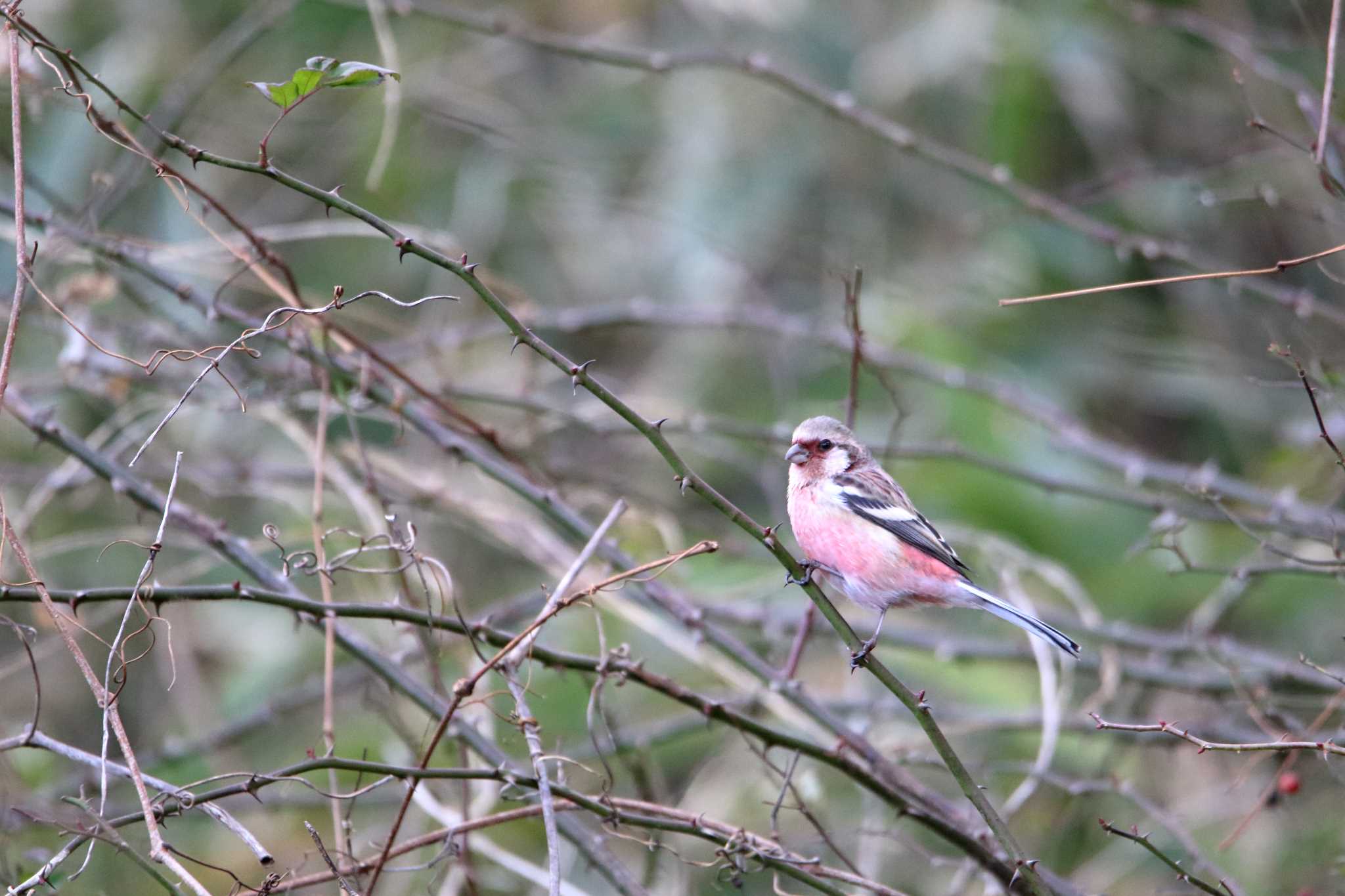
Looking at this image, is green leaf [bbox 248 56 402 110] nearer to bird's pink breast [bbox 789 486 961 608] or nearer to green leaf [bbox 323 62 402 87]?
green leaf [bbox 323 62 402 87]

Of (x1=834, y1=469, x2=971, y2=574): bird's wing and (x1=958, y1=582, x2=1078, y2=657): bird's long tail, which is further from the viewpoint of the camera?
(x1=834, y1=469, x2=971, y2=574): bird's wing

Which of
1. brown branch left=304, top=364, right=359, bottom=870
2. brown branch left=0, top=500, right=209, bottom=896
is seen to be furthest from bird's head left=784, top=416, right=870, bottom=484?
brown branch left=0, top=500, right=209, bottom=896

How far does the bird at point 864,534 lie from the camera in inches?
168

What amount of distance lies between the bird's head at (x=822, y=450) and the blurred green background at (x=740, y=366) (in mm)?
141

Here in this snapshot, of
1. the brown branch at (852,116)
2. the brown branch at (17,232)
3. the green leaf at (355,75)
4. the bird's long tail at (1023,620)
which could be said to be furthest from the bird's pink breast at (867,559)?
the brown branch at (17,232)

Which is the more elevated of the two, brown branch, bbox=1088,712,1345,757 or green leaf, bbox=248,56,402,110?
green leaf, bbox=248,56,402,110

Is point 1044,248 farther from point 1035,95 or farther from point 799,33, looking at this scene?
point 799,33

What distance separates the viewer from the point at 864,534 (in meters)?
4.36

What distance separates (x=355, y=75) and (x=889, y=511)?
2.57 m

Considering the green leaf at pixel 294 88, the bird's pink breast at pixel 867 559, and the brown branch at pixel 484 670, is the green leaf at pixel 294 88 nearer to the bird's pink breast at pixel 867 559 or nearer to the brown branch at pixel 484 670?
the brown branch at pixel 484 670

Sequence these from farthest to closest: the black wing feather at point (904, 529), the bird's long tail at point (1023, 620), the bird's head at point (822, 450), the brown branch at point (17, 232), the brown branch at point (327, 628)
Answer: the bird's head at point (822, 450) → the black wing feather at point (904, 529) → the bird's long tail at point (1023, 620) → the brown branch at point (327, 628) → the brown branch at point (17, 232)

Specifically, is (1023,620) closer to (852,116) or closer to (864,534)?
(864,534)

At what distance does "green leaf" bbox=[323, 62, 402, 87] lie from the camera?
8.66 feet

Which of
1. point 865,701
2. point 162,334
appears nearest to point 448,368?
point 162,334
